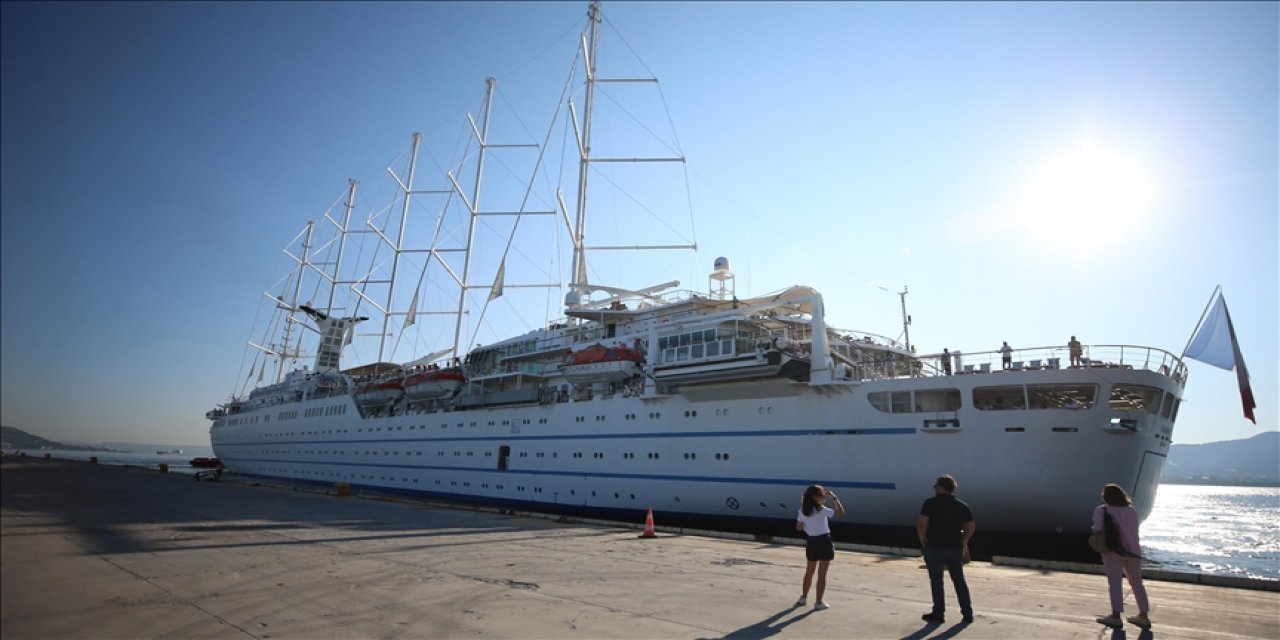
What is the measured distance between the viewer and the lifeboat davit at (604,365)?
24094 millimetres

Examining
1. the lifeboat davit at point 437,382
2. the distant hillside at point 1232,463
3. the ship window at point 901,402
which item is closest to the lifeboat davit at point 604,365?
the ship window at point 901,402

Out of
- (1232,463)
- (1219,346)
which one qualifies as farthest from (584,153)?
(1232,463)

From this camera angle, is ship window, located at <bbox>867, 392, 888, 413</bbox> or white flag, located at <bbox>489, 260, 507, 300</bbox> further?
white flag, located at <bbox>489, 260, 507, 300</bbox>

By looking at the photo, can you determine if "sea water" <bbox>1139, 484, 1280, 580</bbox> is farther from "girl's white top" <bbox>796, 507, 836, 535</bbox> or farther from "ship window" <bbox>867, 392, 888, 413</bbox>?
"girl's white top" <bbox>796, 507, 836, 535</bbox>

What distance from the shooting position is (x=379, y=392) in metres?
37.8

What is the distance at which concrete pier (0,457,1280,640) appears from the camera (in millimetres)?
5426

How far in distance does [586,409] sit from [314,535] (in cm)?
1245

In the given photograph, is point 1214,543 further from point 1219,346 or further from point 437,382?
point 437,382

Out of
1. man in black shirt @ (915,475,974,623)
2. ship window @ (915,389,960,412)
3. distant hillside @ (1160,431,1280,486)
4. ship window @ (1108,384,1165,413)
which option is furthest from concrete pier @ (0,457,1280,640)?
distant hillside @ (1160,431,1280,486)

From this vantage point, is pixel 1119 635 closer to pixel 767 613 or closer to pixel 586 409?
pixel 767 613

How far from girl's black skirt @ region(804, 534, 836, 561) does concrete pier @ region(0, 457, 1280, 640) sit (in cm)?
55

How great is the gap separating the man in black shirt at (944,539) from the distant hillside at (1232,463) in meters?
122

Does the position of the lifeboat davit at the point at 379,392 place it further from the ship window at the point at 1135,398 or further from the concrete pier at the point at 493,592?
the ship window at the point at 1135,398

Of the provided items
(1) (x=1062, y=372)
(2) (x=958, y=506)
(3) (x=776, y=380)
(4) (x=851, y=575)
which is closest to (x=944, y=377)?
(1) (x=1062, y=372)
